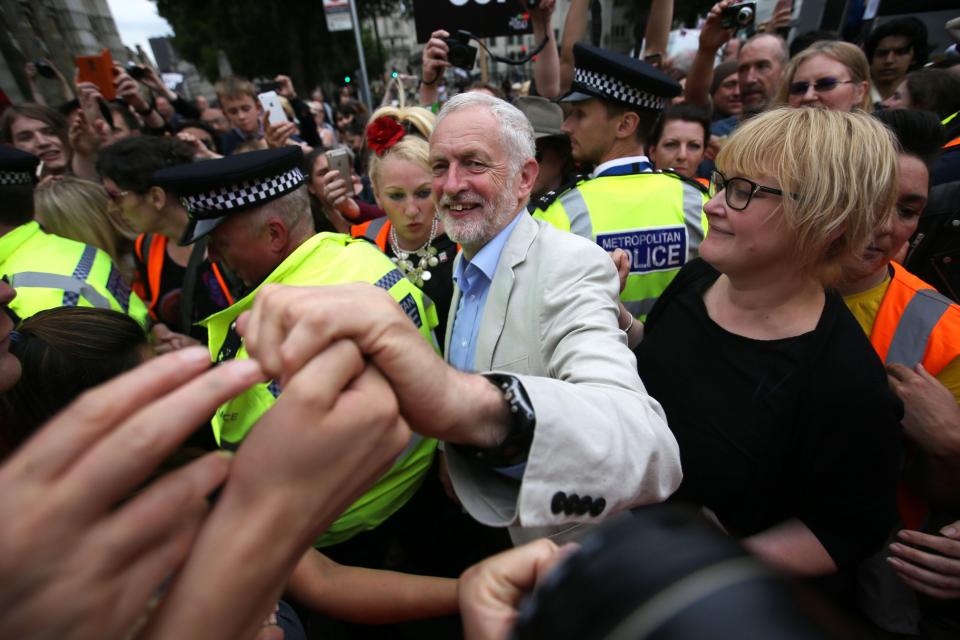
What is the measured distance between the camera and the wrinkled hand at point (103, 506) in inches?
17.8

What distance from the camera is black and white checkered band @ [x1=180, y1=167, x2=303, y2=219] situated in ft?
6.99

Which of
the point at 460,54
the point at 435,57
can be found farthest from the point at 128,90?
the point at 460,54

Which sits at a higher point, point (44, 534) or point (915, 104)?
point (44, 534)

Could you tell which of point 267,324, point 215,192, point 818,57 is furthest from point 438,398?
point 818,57

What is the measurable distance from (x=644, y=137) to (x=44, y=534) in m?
3.12

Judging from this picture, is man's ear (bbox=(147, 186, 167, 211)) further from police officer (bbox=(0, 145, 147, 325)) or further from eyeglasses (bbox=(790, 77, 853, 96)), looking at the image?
eyeglasses (bbox=(790, 77, 853, 96))

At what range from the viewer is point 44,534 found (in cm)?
46

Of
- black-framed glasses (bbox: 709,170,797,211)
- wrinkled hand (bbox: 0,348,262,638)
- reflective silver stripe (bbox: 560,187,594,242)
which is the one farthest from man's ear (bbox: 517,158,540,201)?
wrinkled hand (bbox: 0,348,262,638)

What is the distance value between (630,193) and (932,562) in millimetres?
1945

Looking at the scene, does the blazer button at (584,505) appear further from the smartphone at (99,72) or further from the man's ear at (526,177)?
the smartphone at (99,72)

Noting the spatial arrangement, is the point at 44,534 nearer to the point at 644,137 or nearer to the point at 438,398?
the point at 438,398

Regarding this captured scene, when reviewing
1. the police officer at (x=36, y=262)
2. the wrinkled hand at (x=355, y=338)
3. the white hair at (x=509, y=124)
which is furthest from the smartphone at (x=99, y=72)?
the wrinkled hand at (x=355, y=338)

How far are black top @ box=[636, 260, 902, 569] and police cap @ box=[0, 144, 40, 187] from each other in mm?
3697

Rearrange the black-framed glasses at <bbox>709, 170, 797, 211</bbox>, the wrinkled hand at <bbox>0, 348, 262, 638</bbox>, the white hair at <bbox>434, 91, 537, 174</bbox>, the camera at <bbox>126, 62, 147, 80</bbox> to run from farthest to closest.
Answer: the camera at <bbox>126, 62, 147, 80</bbox>, the white hair at <bbox>434, 91, 537, 174</bbox>, the black-framed glasses at <bbox>709, 170, 797, 211</bbox>, the wrinkled hand at <bbox>0, 348, 262, 638</bbox>
